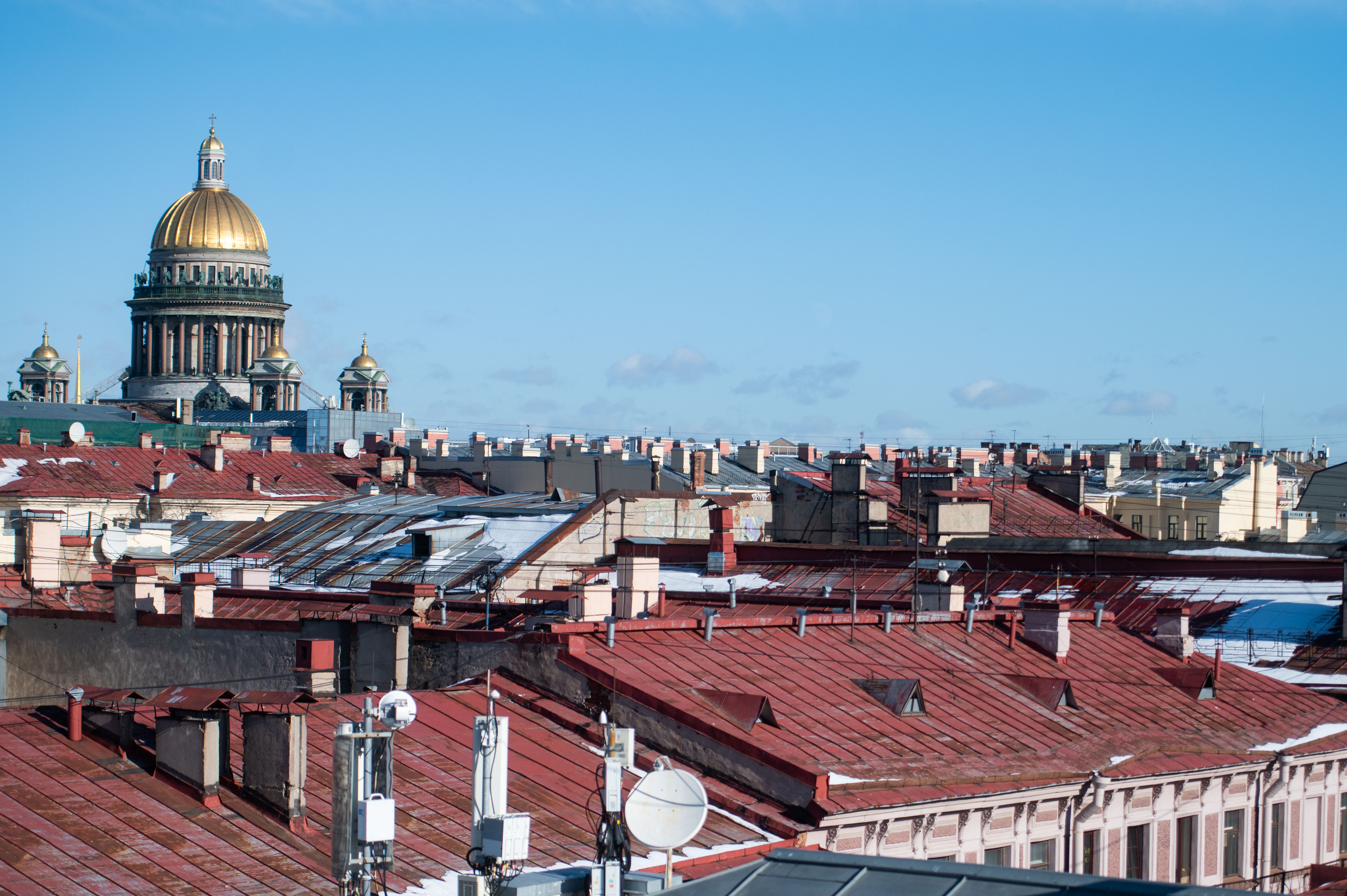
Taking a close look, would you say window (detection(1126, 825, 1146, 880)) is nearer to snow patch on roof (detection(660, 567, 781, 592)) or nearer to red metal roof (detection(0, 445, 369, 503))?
snow patch on roof (detection(660, 567, 781, 592))

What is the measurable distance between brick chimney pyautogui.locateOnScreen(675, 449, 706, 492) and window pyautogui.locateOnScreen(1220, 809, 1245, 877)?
44.3m

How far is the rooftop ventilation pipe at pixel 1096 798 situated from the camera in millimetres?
24109

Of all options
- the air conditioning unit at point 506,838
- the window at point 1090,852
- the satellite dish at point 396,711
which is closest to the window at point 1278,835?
the window at point 1090,852

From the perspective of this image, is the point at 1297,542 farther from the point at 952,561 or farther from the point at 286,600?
the point at 286,600

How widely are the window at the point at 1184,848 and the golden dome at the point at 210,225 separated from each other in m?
137

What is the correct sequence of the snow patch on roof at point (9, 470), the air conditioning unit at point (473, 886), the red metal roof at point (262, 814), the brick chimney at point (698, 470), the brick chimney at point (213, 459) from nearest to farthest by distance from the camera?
the air conditioning unit at point (473, 886) < the red metal roof at point (262, 814) < the snow patch on roof at point (9, 470) < the brick chimney at point (698, 470) < the brick chimney at point (213, 459)

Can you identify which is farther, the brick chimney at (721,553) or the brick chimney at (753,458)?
the brick chimney at (753,458)

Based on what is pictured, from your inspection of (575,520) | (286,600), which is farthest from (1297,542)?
(286,600)

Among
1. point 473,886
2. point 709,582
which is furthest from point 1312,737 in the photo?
point 473,886

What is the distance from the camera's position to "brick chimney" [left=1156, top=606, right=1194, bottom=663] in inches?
1241

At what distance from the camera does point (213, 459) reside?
77375mm

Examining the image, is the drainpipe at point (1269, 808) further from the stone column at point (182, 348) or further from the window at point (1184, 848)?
the stone column at point (182, 348)

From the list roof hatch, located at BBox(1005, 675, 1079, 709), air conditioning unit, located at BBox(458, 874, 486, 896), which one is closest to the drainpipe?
roof hatch, located at BBox(1005, 675, 1079, 709)

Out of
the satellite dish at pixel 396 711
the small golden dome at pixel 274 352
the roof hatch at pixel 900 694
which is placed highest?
the small golden dome at pixel 274 352
